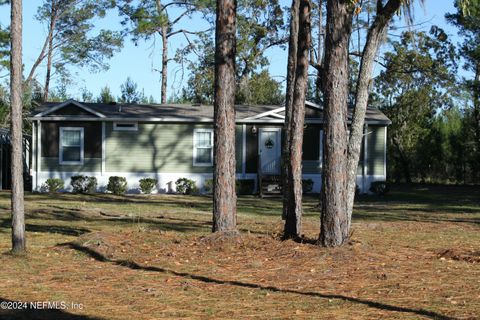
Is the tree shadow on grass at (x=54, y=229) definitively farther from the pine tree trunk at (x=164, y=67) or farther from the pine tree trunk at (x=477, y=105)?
the pine tree trunk at (x=477, y=105)

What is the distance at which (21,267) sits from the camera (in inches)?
371

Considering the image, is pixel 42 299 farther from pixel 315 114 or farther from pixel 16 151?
pixel 315 114

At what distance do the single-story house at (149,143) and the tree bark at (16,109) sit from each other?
17.7 meters

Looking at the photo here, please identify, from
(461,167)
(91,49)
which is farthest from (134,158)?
(461,167)

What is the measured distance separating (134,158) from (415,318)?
22.9m

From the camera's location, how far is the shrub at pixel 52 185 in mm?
27438

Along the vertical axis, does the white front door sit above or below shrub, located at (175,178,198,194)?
above

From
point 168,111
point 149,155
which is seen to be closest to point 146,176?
point 149,155

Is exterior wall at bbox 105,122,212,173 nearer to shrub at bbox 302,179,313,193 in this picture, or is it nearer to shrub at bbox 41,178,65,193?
shrub at bbox 41,178,65,193

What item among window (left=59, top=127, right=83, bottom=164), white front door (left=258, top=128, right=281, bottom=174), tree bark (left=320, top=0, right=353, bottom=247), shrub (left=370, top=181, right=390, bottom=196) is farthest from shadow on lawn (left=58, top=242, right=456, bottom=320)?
shrub (left=370, top=181, right=390, bottom=196)

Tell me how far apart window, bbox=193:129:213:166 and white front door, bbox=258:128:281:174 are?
2.13m

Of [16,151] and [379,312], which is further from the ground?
[16,151]

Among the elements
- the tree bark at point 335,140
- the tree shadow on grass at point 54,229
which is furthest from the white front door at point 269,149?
the tree bark at point 335,140

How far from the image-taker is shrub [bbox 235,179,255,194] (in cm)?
2811
